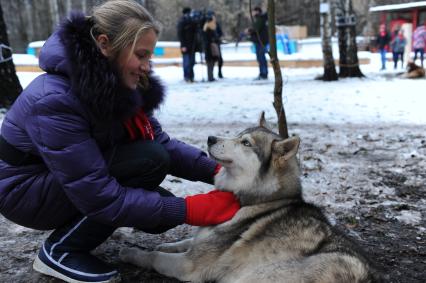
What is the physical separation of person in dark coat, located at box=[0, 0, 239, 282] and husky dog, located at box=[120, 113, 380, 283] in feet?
0.55

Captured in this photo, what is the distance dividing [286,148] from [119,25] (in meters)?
1.16

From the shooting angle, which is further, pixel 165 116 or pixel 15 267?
pixel 165 116

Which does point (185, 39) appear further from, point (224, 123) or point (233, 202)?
point (233, 202)

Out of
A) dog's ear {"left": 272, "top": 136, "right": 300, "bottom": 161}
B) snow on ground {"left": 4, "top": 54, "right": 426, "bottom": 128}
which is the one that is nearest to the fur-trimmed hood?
dog's ear {"left": 272, "top": 136, "right": 300, "bottom": 161}

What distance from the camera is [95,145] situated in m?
2.08

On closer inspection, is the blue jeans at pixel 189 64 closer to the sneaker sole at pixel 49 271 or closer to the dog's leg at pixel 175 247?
the dog's leg at pixel 175 247

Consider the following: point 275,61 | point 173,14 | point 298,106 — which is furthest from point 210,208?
Result: point 173,14

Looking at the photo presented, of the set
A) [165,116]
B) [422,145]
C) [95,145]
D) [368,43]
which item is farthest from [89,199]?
[368,43]

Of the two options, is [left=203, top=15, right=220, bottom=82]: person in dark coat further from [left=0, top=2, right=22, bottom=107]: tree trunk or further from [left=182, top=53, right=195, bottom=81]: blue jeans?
[left=0, top=2, right=22, bottom=107]: tree trunk

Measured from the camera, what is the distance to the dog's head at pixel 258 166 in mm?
2516

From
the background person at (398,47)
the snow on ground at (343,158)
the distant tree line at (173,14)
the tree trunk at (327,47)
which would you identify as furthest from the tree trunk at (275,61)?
the distant tree line at (173,14)

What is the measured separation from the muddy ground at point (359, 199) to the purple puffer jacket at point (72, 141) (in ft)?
1.61

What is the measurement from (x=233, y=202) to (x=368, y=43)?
26.6 m

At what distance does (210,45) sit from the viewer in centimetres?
1185
